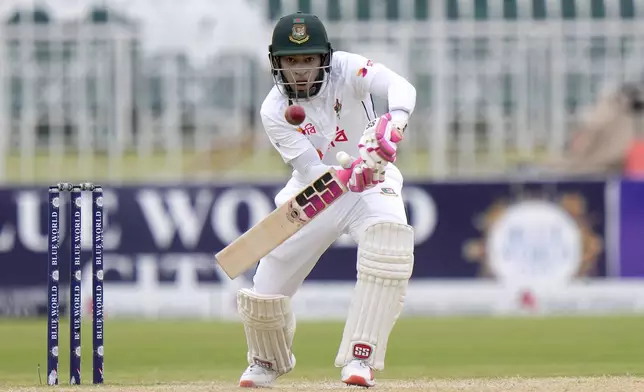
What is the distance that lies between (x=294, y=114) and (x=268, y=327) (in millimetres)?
926

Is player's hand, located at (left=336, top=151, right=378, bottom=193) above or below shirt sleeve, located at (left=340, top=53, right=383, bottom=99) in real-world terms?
below

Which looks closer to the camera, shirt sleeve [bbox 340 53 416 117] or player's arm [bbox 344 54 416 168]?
player's arm [bbox 344 54 416 168]

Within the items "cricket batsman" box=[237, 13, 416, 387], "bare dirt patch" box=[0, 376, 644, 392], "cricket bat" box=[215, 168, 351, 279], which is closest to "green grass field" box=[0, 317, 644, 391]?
"bare dirt patch" box=[0, 376, 644, 392]

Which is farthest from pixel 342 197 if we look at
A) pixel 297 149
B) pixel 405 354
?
pixel 405 354

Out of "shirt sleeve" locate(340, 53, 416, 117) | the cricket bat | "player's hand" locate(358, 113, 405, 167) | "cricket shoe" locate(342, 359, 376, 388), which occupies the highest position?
"shirt sleeve" locate(340, 53, 416, 117)

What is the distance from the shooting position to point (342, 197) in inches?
230

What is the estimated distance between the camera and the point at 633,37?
13094mm

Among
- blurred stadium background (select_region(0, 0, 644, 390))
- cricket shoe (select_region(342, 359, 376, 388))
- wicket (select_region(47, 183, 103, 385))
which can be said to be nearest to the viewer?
cricket shoe (select_region(342, 359, 376, 388))

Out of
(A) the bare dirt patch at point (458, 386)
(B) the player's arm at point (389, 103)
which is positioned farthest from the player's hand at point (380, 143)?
(A) the bare dirt patch at point (458, 386)

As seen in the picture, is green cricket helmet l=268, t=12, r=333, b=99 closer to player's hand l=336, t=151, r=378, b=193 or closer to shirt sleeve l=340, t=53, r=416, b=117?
shirt sleeve l=340, t=53, r=416, b=117

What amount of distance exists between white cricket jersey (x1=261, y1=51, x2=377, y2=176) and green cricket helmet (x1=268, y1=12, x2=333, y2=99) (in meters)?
0.08

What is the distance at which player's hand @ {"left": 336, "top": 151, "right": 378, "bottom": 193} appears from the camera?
5.54m

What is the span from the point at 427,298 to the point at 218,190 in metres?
1.94

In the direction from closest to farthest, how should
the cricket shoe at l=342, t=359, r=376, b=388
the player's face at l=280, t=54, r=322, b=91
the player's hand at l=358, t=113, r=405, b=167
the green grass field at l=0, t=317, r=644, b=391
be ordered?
1. the player's hand at l=358, t=113, r=405, b=167
2. the cricket shoe at l=342, t=359, r=376, b=388
3. the player's face at l=280, t=54, r=322, b=91
4. the green grass field at l=0, t=317, r=644, b=391
